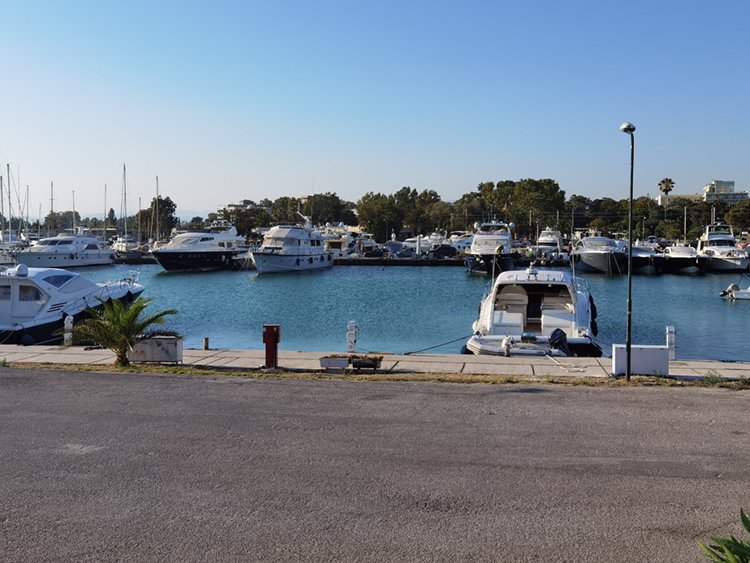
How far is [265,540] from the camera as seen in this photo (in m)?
7.50

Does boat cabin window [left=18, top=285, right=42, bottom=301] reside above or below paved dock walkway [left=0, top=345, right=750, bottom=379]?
above

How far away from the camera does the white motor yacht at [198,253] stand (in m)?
82.5

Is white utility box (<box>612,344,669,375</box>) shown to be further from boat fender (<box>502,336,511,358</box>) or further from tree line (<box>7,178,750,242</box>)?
tree line (<box>7,178,750,242</box>)

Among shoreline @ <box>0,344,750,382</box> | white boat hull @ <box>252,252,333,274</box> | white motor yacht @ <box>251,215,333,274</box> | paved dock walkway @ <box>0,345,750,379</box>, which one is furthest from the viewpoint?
white motor yacht @ <box>251,215,333,274</box>

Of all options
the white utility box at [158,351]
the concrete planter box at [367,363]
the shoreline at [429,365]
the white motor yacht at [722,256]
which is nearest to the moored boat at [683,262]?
the white motor yacht at [722,256]

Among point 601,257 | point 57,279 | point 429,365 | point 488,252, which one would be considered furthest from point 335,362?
point 601,257

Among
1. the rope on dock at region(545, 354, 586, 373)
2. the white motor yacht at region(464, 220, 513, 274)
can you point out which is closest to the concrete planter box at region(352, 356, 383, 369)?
the rope on dock at region(545, 354, 586, 373)

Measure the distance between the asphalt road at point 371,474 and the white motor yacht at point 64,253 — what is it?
7683 cm

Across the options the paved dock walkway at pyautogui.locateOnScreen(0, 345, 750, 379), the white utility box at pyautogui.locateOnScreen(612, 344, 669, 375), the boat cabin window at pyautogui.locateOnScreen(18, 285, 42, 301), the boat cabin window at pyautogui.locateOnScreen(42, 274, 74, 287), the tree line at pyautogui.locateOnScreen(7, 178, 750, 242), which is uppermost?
the tree line at pyautogui.locateOnScreen(7, 178, 750, 242)

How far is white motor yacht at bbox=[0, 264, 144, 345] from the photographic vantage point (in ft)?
86.5

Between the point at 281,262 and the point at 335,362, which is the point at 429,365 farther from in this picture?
the point at 281,262

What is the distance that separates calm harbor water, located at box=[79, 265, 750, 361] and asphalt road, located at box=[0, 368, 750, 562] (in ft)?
52.2

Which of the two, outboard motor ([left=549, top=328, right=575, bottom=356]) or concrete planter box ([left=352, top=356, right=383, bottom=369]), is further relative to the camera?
outboard motor ([left=549, top=328, right=575, bottom=356])

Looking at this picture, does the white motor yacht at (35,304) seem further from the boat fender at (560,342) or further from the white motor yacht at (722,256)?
the white motor yacht at (722,256)
